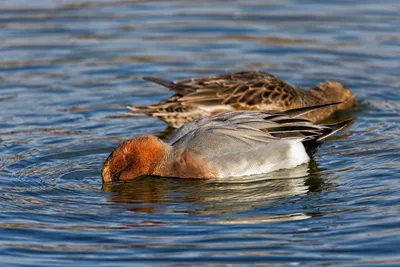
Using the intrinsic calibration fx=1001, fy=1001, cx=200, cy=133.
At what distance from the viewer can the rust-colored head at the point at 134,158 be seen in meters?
9.38

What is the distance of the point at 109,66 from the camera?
13.4 meters

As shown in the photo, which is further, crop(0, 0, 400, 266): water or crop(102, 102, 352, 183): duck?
crop(102, 102, 352, 183): duck

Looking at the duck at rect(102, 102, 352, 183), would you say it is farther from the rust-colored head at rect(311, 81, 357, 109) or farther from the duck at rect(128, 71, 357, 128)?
the rust-colored head at rect(311, 81, 357, 109)

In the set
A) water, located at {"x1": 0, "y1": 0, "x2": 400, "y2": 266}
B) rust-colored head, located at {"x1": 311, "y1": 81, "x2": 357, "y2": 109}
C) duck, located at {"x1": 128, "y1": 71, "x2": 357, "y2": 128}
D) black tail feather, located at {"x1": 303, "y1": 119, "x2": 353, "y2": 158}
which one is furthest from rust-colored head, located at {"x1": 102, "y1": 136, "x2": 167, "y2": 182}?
rust-colored head, located at {"x1": 311, "y1": 81, "x2": 357, "y2": 109}

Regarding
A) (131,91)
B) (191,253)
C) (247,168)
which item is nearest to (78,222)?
(191,253)

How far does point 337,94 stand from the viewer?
1212 centimetres

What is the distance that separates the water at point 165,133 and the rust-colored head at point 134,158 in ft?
0.43

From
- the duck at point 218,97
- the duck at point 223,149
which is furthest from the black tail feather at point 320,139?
the duck at point 218,97

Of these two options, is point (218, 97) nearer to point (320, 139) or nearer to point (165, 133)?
point (165, 133)

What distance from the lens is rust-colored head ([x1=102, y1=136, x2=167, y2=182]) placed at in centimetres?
938

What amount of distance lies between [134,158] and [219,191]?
959mm

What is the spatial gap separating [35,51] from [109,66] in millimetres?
1277

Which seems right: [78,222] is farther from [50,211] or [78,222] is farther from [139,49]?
[139,49]

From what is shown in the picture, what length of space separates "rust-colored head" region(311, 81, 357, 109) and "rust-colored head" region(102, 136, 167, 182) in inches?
130
